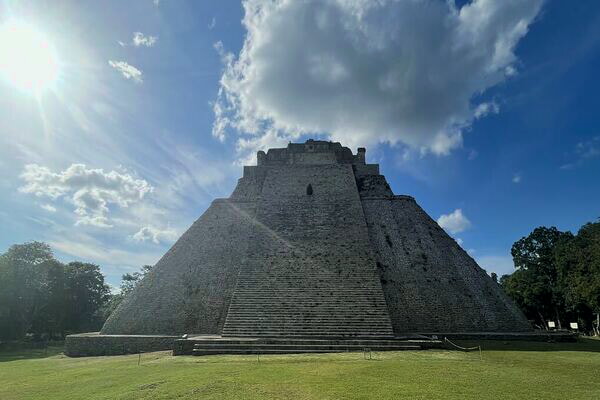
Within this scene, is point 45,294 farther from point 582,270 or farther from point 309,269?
point 582,270

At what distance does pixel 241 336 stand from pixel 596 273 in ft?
74.2

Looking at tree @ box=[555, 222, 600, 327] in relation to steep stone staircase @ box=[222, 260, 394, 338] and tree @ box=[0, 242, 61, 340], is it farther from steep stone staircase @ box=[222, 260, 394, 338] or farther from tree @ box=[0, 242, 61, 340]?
tree @ box=[0, 242, 61, 340]

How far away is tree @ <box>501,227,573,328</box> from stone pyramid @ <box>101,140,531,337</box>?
19.0 meters

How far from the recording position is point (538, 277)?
33.8 m

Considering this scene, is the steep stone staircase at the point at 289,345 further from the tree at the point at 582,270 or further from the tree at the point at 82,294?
the tree at the point at 82,294

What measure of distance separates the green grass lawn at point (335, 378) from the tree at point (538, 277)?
24631 millimetres

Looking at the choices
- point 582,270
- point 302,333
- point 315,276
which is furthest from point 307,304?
point 582,270

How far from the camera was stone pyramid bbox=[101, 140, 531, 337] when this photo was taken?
14328 millimetres

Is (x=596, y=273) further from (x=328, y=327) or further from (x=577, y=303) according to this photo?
(x=328, y=327)

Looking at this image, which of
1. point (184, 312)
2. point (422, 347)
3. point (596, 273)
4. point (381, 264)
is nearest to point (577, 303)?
point (596, 273)

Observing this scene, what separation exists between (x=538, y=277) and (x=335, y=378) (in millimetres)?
33434

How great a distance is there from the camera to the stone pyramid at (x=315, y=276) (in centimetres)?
1433

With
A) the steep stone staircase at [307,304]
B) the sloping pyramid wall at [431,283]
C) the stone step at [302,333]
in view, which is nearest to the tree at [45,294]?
the steep stone staircase at [307,304]

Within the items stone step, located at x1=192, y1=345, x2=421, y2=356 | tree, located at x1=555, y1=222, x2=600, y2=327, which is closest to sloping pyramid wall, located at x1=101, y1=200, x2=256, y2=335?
stone step, located at x1=192, y1=345, x2=421, y2=356
